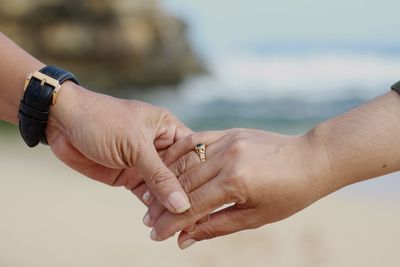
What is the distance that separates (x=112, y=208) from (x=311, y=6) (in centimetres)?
1435

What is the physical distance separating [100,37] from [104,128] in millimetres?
10449

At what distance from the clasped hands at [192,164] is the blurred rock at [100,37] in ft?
31.3

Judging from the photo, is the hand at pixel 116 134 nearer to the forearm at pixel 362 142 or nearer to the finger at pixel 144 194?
the finger at pixel 144 194

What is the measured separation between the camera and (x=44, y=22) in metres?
12.5

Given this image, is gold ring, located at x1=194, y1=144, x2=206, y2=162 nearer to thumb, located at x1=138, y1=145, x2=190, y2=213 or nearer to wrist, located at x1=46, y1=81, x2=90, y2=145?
thumb, located at x1=138, y1=145, x2=190, y2=213

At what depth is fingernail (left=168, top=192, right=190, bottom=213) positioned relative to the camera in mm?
2664

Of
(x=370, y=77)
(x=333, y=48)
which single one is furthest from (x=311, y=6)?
(x=370, y=77)

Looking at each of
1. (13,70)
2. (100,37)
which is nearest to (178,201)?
(13,70)

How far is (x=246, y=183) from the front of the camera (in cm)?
268

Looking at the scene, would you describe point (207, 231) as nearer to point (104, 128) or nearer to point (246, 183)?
point (246, 183)

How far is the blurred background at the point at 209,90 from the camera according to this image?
4.69 meters

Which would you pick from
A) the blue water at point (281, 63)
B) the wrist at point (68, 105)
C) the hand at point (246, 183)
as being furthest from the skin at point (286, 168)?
the blue water at point (281, 63)

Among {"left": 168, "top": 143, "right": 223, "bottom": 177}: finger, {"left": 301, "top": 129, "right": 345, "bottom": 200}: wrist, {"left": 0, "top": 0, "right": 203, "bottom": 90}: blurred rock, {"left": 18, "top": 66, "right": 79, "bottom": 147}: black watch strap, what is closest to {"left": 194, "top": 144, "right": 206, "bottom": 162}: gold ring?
{"left": 168, "top": 143, "right": 223, "bottom": 177}: finger

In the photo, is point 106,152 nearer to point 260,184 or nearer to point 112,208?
point 260,184
